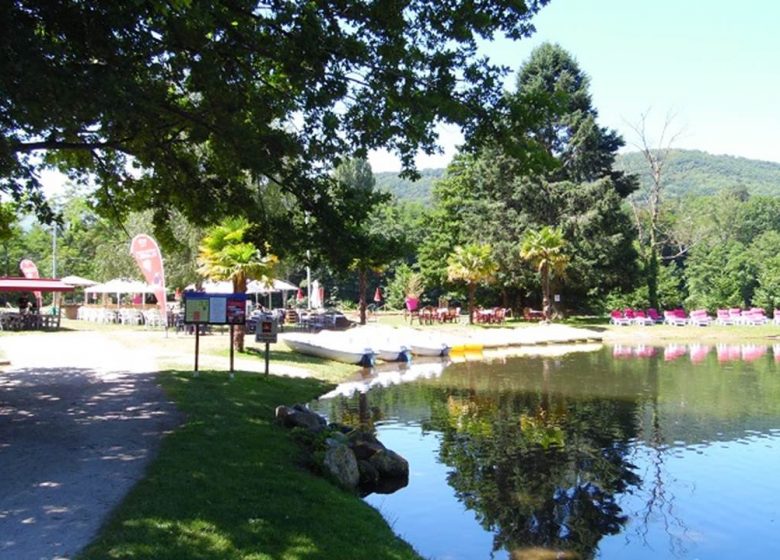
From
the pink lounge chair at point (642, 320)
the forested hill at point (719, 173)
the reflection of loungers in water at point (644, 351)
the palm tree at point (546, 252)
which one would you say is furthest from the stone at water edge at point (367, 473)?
the forested hill at point (719, 173)

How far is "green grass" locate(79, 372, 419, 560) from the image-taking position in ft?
18.2

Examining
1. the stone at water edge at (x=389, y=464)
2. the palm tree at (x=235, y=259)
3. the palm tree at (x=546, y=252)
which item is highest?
the palm tree at (x=546, y=252)

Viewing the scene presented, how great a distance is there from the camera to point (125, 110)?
304 inches

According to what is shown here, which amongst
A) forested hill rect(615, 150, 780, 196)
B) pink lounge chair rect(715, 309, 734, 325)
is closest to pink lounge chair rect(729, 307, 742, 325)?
pink lounge chair rect(715, 309, 734, 325)

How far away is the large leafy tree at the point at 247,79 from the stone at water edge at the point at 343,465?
3.55m

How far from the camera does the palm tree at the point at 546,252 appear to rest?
39594 mm

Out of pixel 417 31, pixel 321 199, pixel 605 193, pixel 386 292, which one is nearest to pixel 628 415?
pixel 321 199

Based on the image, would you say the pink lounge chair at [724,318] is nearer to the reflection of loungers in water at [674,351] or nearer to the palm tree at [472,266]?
the reflection of loungers in water at [674,351]

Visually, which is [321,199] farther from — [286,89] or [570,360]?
[570,360]

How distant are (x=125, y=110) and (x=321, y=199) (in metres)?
3.54

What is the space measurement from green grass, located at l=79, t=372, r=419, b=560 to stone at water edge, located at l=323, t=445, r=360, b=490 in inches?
11.8

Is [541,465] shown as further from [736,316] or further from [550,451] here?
[736,316]

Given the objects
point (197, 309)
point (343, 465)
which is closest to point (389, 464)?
point (343, 465)

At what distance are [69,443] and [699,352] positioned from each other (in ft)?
87.3
